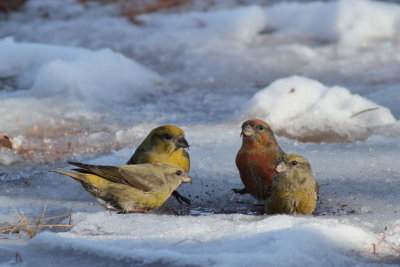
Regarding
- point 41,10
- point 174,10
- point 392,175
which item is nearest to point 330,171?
point 392,175

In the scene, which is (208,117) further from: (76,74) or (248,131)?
(248,131)

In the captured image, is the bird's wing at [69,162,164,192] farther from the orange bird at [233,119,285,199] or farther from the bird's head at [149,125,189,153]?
the orange bird at [233,119,285,199]

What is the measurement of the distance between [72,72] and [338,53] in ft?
11.7

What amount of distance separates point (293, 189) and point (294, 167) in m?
0.15

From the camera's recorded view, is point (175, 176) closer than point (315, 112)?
Yes

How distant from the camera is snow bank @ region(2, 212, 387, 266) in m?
3.50

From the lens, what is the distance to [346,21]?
10.2 metres

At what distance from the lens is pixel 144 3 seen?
12523 mm

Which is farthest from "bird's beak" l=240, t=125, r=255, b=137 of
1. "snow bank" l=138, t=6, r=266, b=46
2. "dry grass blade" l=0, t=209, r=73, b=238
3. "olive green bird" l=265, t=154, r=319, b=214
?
"snow bank" l=138, t=6, r=266, b=46

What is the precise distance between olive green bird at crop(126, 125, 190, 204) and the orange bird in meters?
0.46

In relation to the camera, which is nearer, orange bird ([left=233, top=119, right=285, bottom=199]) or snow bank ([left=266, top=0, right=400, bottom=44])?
orange bird ([left=233, top=119, right=285, bottom=199])

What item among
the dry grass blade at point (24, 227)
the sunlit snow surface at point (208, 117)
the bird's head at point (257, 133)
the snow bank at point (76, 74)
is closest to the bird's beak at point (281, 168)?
the sunlit snow surface at point (208, 117)

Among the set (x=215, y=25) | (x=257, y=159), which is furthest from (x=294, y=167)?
(x=215, y=25)

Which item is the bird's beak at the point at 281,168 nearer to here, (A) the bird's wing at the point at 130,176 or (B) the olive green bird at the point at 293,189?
(B) the olive green bird at the point at 293,189
